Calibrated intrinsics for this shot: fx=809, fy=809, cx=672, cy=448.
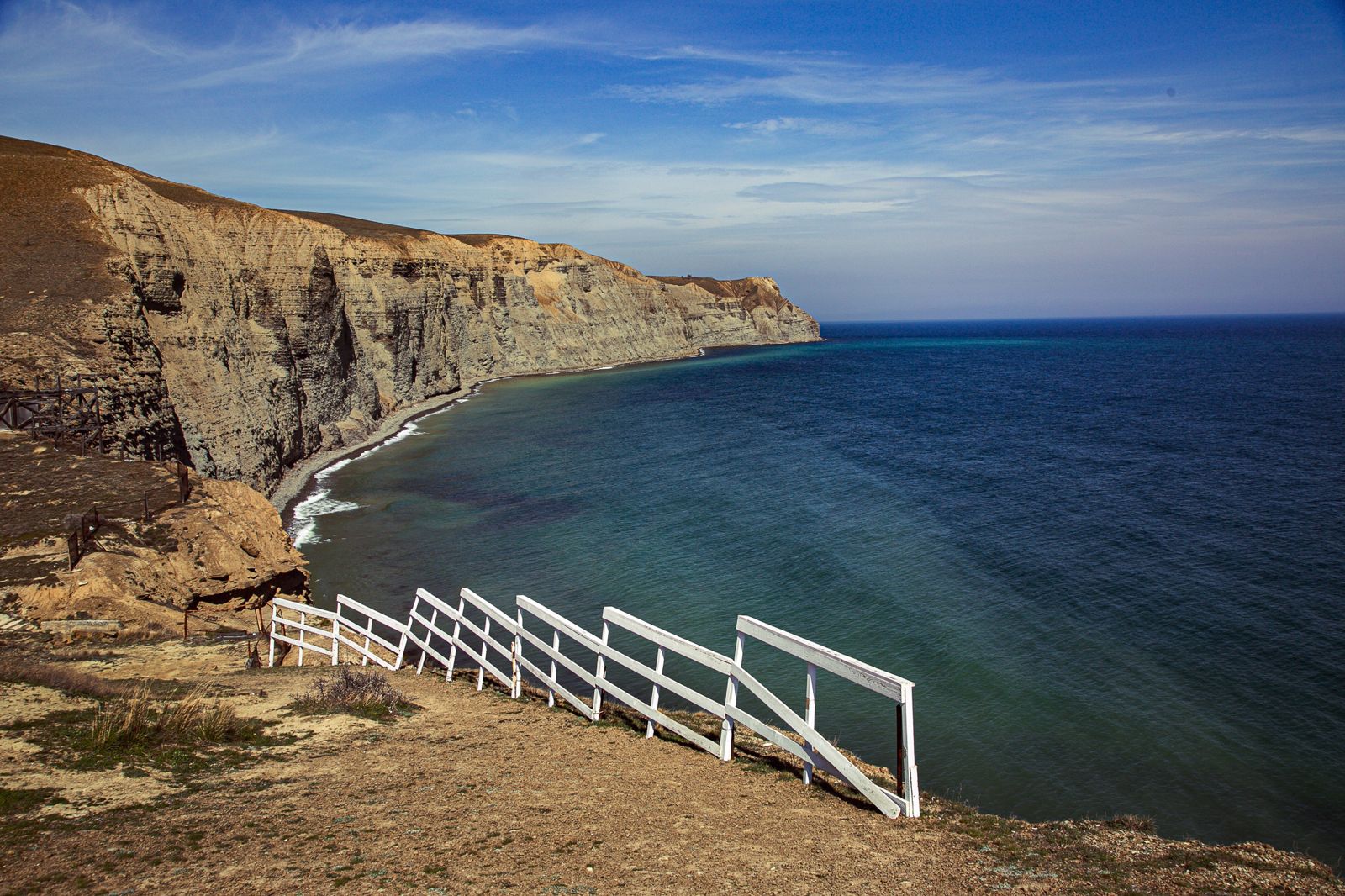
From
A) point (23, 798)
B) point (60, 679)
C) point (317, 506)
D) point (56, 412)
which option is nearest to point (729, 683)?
point (23, 798)

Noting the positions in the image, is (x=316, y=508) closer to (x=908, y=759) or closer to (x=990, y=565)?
(x=990, y=565)

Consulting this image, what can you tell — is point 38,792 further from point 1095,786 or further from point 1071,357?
point 1071,357

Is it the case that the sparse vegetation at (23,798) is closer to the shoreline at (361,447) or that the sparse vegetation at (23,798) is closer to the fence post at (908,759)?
the fence post at (908,759)

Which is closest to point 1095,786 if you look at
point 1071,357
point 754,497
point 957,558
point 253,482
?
point 957,558

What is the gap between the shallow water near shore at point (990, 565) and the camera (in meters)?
14.5

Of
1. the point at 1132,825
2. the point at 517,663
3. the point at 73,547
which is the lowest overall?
the point at 517,663

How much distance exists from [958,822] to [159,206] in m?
42.6

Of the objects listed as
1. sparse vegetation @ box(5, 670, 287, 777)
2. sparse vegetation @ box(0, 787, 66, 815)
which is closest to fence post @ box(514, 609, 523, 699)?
sparse vegetation @ box(5, 670, 287, 777)

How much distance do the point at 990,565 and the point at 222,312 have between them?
35051mm

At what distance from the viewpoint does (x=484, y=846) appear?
6.36 meters

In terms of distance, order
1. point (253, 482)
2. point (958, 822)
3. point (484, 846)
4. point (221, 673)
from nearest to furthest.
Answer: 1. point (484, 846)
2. point (958, 822)
3. point (221, 673)
4. point (253, 482)

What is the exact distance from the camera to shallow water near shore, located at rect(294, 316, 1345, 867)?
571 inches

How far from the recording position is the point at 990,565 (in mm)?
25812

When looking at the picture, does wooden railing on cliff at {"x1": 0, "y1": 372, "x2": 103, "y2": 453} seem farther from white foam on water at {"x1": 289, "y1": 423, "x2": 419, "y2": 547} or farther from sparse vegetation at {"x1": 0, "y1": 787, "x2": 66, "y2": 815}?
sparse vegetation at {"x1": 0, "y1": 787, "x2": 66, "y2": 815}
